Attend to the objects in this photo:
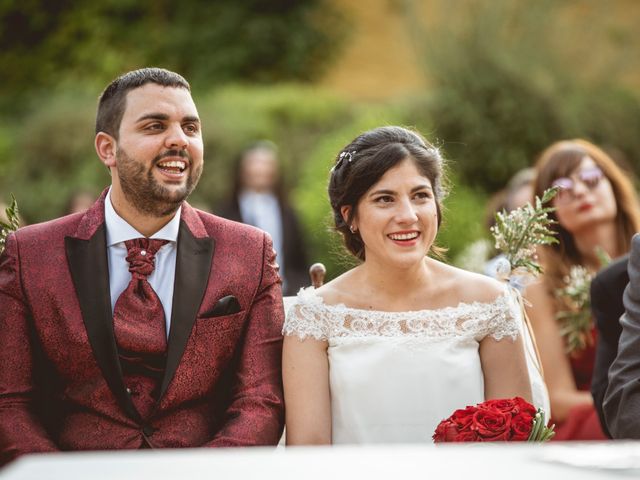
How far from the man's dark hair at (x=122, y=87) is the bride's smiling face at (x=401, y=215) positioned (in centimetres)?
81

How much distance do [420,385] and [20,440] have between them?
1389 millimetres

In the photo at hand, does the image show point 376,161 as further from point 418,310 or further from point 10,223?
point 10,223

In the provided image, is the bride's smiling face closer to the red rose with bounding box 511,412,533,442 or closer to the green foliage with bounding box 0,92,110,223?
the red rose with bounding box 511,412,533,442

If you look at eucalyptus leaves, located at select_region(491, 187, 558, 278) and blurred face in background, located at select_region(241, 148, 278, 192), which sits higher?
blurred face in background, located at select_region(241, 148, 278, 192)

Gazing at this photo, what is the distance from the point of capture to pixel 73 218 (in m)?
3.50

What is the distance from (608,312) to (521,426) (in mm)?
1041

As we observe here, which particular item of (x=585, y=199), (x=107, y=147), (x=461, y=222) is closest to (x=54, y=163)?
(x=461, y=222)

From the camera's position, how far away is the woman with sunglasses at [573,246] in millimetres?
4914

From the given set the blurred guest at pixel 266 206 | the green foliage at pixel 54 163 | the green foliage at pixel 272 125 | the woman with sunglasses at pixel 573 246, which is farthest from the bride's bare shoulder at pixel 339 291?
the green foliage at pixel 54 163

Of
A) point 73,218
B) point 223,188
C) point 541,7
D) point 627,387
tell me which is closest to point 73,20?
point 223,188

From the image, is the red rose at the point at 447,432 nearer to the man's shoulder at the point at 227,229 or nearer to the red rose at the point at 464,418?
the red rose at the point at 464,418

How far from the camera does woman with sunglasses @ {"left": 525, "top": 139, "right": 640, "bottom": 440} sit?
4914 millimetres

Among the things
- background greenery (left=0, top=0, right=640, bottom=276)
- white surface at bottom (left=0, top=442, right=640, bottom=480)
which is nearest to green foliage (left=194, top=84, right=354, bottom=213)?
background greenery (left=0, top=0, right=640, bottom=276)

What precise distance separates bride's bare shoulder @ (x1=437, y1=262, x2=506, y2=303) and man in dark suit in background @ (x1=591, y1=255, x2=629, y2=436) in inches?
17.0
